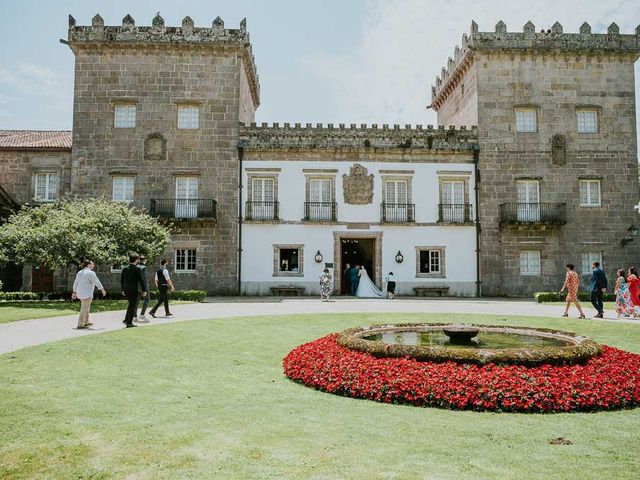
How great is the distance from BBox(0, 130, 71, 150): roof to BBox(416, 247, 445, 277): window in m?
18.1

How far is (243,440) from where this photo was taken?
5074mm

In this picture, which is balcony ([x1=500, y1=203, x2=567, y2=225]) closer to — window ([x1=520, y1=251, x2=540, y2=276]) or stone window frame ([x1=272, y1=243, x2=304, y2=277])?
window ([x1=520, y1=251, x2=540, y2=276])

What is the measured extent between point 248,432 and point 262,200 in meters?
21.4

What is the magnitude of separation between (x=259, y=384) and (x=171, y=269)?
749 inches

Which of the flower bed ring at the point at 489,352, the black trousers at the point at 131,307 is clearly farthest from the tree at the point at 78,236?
the flower bed ring at the point at 489,352

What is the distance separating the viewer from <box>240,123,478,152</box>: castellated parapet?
26344 mm

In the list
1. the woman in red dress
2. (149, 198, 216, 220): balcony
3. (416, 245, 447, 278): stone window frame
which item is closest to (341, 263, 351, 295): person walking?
(416, 245, 447, 278): stone window frame

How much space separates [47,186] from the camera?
27078 millimetres

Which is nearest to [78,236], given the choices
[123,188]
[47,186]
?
[123,188]

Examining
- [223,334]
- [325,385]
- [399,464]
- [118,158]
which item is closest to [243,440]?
[399,464]

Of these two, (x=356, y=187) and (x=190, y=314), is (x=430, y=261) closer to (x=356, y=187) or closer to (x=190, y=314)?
(x=356, y=187)

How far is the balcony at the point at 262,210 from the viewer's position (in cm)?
2602

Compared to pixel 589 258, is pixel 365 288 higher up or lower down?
lower down

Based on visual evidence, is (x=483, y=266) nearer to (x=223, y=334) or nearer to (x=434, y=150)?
(x=434, y=150)
